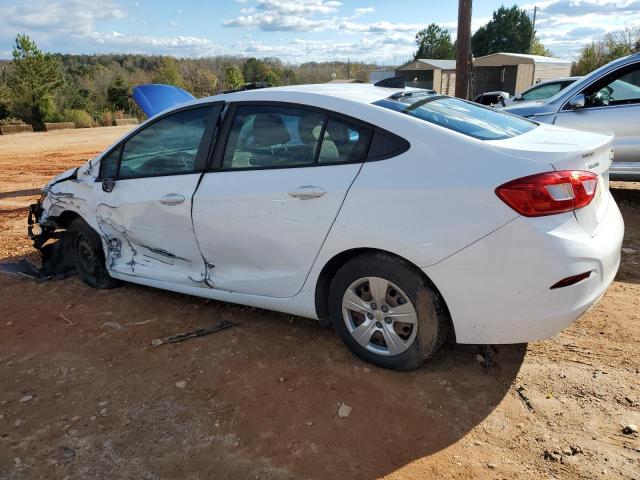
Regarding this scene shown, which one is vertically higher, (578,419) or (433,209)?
(433,209)

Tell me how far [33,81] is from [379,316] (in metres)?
35.3

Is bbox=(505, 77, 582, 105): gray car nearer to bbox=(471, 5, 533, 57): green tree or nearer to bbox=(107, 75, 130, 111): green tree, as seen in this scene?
bbox=(107, 75, 130, 111): green tree

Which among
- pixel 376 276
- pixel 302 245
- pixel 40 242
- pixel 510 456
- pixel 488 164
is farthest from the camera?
pixel 40 242

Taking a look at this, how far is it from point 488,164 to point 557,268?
62cm

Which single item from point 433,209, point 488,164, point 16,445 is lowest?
point 16,445

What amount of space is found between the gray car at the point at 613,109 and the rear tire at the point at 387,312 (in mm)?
4701

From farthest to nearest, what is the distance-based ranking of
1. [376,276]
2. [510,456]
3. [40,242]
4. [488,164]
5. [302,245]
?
1. [40,242]
2. [302,245]
3. [376,276]
4. [488,164]
5. [510,456]

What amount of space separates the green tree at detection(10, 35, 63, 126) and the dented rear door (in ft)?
99.8

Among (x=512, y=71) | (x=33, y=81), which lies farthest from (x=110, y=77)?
(x=512, y=71)

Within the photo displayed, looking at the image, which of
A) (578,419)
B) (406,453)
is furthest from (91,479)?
(578,419)

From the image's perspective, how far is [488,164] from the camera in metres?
2.58

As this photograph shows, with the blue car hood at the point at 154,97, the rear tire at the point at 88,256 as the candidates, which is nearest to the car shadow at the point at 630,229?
the rear tire at the point at 88,256

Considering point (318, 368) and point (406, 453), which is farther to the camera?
point (318, 368)

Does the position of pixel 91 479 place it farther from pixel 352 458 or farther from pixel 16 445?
pixel 352 458
